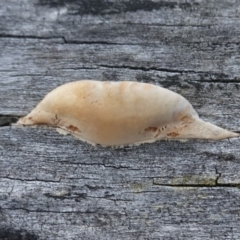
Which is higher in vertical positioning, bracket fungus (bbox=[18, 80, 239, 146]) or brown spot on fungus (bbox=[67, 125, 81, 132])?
bracket fungus (bbox=[18, 80, 239, 146])

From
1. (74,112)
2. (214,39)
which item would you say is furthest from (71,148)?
(214,39)

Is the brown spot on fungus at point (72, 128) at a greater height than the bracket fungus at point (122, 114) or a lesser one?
lesser

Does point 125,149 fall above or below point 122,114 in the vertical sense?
below
